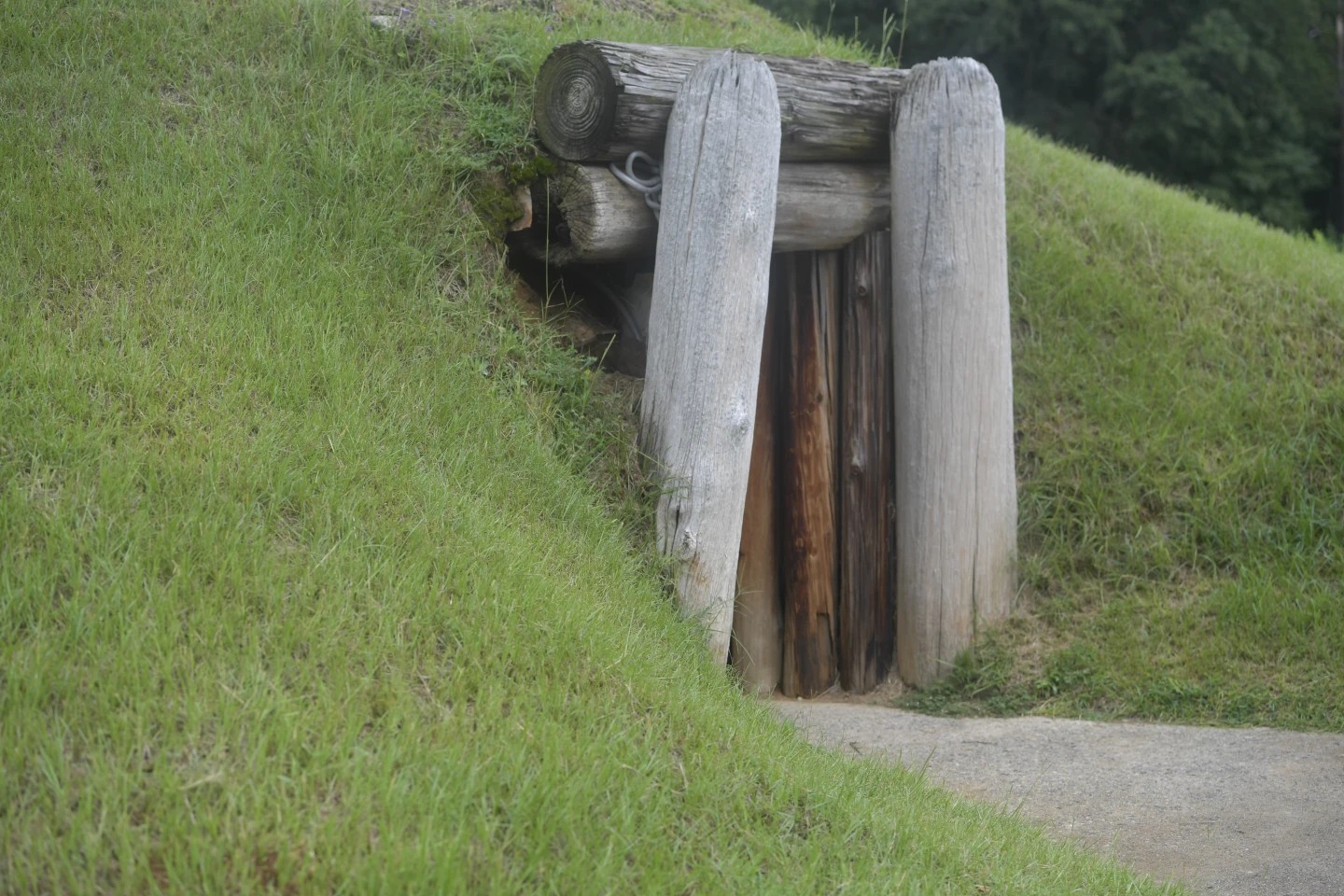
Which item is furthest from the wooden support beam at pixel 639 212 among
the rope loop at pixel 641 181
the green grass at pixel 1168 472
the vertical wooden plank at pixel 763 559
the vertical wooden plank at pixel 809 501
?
the green grass at pixel 1168 472

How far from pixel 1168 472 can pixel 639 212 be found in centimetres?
289

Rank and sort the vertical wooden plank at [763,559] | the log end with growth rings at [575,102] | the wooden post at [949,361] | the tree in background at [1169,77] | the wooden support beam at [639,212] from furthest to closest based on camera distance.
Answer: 1. the tree in background at [1169,77]
2. the vertical wooden plank at [763,559]
3. the wooden post at [949,361]
4. the wooden support beam at [639,212]
5. the log end with growth rings at [575,102]

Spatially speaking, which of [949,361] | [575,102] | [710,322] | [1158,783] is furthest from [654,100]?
[1158,783]

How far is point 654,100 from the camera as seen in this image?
4.90 m

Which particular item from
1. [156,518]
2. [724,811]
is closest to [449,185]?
[156,518]

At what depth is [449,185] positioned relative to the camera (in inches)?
202

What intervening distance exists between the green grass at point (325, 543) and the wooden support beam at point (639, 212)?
10.8 inches

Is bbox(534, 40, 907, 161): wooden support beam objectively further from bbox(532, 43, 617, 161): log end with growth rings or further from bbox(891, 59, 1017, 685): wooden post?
bbox(891, 59, 1017, 685): wooden post

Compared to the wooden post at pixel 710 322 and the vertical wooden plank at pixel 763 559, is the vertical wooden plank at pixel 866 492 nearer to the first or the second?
the vertical wooden plank at pixel 763 559

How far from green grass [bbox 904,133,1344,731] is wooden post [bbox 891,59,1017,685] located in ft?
0.99

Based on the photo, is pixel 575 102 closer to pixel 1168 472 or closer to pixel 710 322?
pixel 710 322

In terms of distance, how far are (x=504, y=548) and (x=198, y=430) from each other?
3.20 feet

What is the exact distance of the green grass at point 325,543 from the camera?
101 inches

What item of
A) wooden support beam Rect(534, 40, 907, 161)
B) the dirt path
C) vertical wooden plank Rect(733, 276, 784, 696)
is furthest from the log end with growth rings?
the dirt path
